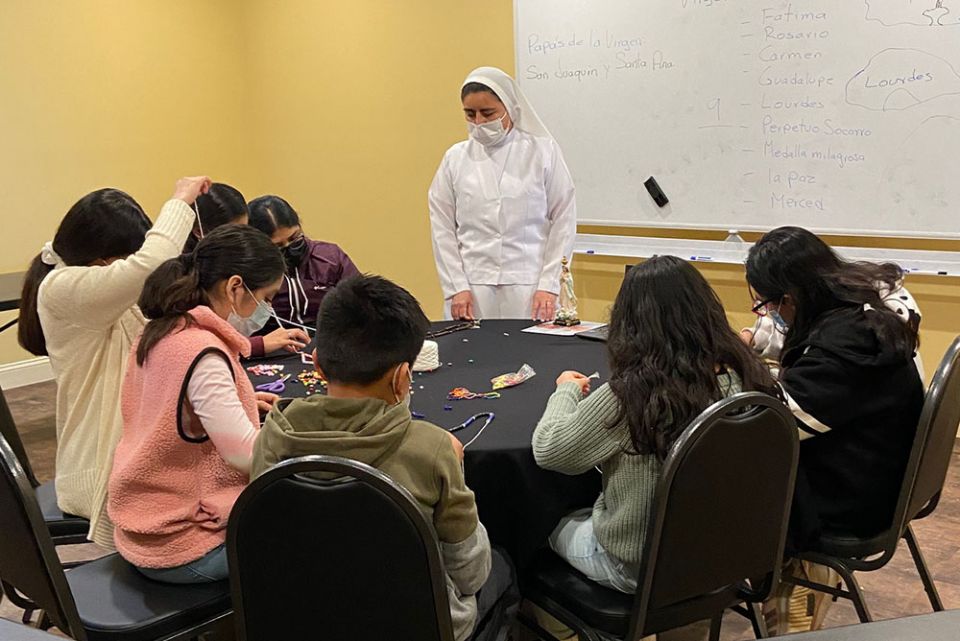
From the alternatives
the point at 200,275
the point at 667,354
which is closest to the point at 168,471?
the point at 200,275

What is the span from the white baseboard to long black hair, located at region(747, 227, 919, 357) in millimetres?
4336

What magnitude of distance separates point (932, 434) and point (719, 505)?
567mm

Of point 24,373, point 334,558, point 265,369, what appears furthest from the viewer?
point 24,373

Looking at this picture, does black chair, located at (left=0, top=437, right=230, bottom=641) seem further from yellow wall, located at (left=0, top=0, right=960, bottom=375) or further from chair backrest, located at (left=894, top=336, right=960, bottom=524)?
yellow wall, located at (left=0, top=0, right=960, bottom=375)

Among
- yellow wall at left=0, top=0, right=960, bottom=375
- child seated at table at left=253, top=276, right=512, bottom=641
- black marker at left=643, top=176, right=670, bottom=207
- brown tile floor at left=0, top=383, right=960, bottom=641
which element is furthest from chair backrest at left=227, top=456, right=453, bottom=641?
yellow wall at left=0, top=0, right=960, bottom=375

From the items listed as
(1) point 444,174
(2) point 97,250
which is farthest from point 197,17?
(2) point 97,250

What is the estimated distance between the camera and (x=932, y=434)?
1.77 metres

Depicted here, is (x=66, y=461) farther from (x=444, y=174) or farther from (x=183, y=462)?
(x=444, y=174)

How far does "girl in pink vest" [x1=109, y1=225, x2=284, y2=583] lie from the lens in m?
1.62

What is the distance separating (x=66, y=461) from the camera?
6.48ft

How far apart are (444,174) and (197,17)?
314 cm

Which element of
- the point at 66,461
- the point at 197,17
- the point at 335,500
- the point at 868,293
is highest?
the point at 197,17

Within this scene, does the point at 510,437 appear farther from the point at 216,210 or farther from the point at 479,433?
the point at 216,210

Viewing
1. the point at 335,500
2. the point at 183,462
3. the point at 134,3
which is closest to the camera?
the point at 335,500
